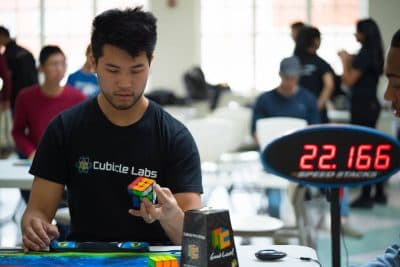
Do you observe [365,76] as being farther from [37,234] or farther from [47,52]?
[37,234]

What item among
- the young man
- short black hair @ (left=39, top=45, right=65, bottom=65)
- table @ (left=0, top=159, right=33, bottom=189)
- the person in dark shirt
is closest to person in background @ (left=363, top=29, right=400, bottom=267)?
the young man

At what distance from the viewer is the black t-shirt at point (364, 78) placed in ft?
23.2

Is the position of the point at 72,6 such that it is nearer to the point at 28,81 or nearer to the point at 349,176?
the point at 28,81

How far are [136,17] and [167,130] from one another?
0.38 meters

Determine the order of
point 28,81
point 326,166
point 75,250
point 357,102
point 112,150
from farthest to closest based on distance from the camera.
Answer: point 357,102 < point 28,81 < point 112,150 < point 326,166 < point 75,250

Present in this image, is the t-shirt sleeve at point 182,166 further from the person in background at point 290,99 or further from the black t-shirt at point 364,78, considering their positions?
the black t-shirt at point 364,78

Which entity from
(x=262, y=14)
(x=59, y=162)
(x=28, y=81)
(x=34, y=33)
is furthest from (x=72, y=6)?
(x=59, y=162)

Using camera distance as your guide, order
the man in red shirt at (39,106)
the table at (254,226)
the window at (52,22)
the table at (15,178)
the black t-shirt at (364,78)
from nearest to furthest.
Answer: the table at (254,226) → the table at (15,178) → the man in red shirt at (39,106) → the black t-shirt at (364,78) → the window at (52,22)

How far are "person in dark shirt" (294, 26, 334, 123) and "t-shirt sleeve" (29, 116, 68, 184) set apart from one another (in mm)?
2969

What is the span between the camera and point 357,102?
24.2 feet

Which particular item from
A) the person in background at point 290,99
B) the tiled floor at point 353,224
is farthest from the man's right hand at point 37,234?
the person in background at point 290,99

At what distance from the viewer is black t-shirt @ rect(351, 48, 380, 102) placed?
7.07 meters

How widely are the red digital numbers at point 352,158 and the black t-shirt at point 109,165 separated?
0.40 meters

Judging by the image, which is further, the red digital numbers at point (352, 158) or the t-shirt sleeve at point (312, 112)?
the t-shirt sleeve at point (312, 112)
